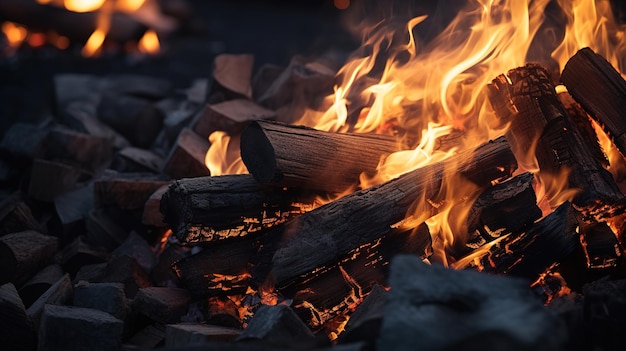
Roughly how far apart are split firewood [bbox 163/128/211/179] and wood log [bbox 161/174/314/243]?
87 centimetres

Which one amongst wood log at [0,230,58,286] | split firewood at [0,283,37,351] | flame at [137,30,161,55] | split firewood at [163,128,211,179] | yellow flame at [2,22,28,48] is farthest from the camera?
flame at [137,30,161,55]

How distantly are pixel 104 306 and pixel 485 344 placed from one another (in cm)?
189

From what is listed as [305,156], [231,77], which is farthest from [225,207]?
[231,77]

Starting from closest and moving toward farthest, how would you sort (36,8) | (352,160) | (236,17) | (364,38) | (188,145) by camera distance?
(352,160) → (188,145) → (364,38) → (36,8) → (236,17)

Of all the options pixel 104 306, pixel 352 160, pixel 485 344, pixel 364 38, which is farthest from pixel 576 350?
pixel 364 38

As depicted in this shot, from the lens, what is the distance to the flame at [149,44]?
27.4ft

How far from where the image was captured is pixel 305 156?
9.29ft

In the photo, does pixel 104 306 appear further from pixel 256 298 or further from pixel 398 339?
pixel 398 339

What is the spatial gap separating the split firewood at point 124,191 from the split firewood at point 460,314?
2.09 meters

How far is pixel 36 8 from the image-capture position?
7.69 m

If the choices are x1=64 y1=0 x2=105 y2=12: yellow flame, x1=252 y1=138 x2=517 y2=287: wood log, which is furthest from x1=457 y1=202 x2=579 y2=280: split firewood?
x1=64 y1=0 x2=105 y2=12: yellow flame

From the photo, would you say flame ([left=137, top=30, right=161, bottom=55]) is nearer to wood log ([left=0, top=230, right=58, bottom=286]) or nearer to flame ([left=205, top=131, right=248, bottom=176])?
flame ([left=205, top=131, right=248, bottom=176])

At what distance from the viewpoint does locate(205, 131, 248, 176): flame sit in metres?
3.68

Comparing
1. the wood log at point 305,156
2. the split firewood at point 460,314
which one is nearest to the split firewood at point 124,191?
the wood log at point 305,156
